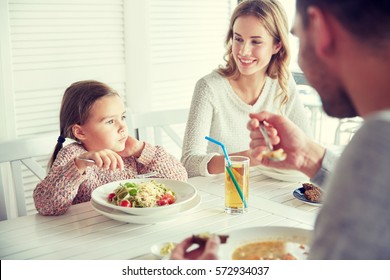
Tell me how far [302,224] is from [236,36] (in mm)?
1050

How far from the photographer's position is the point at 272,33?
2.14 m

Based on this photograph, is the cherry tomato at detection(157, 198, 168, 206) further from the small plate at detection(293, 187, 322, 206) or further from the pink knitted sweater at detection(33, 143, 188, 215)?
the small plate at detection(293, 187, 322, 206)

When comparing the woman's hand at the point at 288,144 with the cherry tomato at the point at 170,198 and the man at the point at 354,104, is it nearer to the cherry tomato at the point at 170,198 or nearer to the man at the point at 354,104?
the cherry tomato at the point at 170,198

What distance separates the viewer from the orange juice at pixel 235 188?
4.57 ft

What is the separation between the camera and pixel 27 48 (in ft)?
8.41

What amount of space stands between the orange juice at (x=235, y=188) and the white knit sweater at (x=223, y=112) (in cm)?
59

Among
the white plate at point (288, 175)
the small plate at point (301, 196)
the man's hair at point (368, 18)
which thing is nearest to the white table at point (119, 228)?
the small plate at point (301, 196)

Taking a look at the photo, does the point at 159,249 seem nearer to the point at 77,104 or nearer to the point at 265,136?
the point at 265,136

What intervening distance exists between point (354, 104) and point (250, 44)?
4.58ft

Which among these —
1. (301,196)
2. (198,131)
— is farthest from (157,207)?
(198,131)

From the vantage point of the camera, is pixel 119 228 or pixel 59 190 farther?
pixel 59 190
